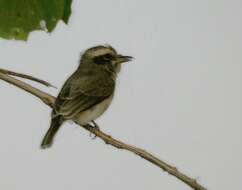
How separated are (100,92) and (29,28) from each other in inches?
60.9

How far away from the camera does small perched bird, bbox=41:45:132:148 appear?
2.10m

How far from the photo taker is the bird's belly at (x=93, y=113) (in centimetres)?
218

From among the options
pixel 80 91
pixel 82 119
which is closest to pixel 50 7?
pixel 82 119

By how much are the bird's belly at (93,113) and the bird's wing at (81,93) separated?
0.06 ft

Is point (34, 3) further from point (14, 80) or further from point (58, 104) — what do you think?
point (58, 104)

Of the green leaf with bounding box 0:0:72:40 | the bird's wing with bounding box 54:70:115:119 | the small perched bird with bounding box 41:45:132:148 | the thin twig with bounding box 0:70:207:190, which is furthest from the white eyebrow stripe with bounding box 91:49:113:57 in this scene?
the green leaf with bounding box 0:0:72:40

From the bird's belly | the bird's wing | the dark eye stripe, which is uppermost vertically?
the dark eye stripe

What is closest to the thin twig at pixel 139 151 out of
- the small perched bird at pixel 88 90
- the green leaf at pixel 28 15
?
the green leaf at pixel 28 15

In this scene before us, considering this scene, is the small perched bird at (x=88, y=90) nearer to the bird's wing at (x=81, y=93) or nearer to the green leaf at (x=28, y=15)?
the bird's wing at (x=81, y=93)

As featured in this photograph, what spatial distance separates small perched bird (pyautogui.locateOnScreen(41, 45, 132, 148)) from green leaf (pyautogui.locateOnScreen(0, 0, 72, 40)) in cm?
90

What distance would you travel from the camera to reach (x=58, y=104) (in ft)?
6.72

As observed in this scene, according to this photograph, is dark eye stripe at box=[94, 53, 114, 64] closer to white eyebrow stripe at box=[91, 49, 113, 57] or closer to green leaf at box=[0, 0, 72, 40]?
white eyebrow stripe at box=[91, 49, 113, 57]

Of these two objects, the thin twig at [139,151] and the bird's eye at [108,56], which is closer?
the thin twig at [139,151]

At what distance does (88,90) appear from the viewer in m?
2.41
